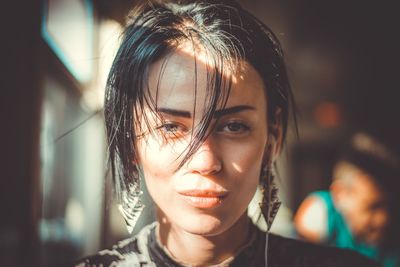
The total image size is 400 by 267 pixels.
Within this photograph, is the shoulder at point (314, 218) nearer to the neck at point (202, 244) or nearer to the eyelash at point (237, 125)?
the neck at point (202, 244)

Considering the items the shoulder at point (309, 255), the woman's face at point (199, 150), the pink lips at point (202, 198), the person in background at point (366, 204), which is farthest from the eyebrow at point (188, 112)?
the person in background at point (366, 204)

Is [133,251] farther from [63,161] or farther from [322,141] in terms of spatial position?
[322,141]

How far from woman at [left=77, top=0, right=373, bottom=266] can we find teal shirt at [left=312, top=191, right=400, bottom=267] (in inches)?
43.0

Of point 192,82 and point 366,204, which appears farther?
point 366,204

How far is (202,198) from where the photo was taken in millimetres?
1046

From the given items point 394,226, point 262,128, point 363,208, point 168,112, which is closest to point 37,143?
point 168,112

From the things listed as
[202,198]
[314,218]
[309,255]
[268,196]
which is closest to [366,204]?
[314,218]

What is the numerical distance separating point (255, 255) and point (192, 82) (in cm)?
53

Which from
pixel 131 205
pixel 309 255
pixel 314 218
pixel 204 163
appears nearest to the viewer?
pixel 204 163

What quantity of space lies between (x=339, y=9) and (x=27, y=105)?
264 centimetres

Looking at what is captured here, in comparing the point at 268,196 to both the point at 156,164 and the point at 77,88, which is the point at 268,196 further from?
the point at 77,88

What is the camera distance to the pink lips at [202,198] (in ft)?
3.43

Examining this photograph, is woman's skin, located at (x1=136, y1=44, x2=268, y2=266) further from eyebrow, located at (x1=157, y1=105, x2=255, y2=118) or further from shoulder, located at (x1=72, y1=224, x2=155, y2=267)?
shoulder, located at (x1=72, y1=224, x2=155, y2=267)

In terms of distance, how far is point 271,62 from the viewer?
1.18m
